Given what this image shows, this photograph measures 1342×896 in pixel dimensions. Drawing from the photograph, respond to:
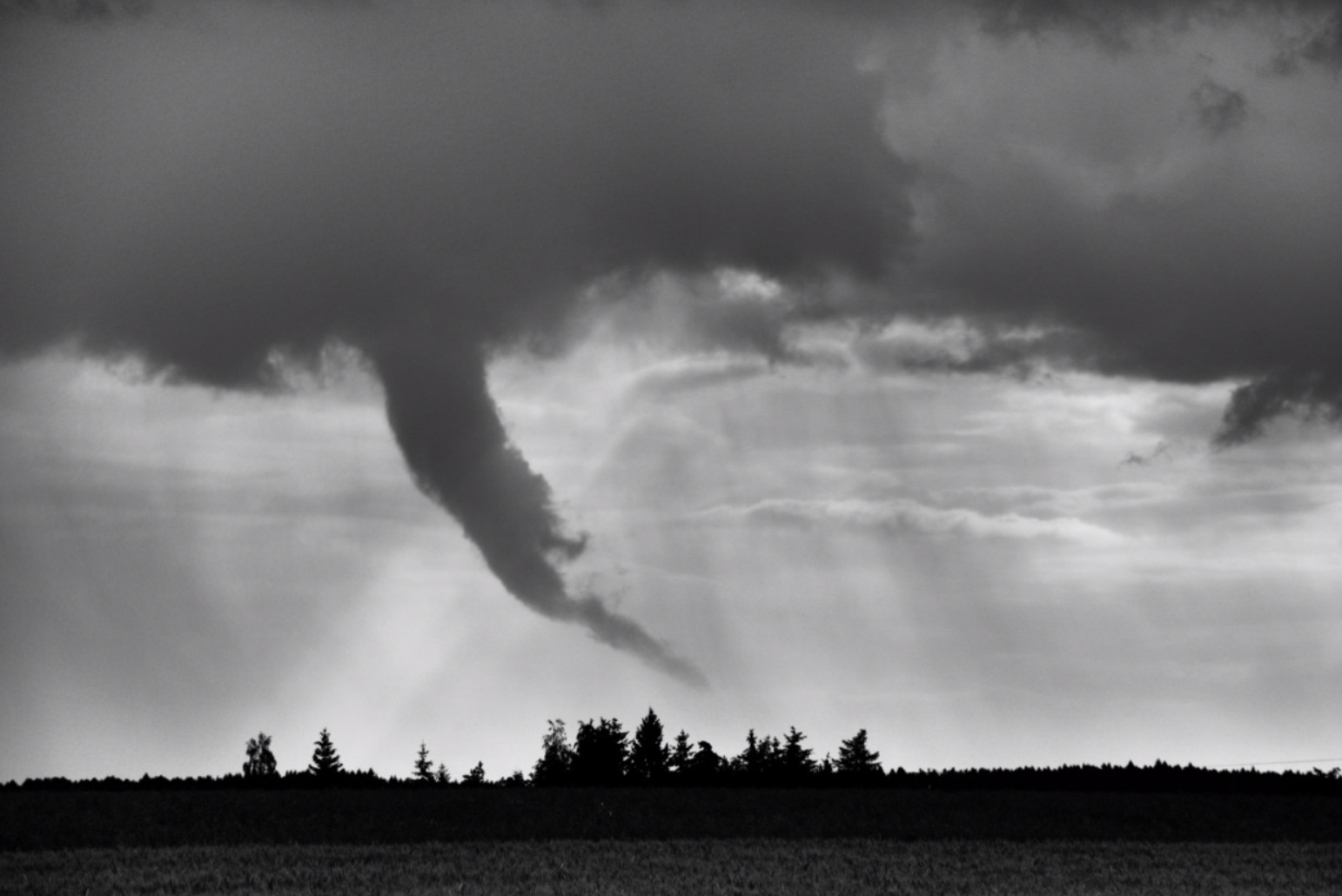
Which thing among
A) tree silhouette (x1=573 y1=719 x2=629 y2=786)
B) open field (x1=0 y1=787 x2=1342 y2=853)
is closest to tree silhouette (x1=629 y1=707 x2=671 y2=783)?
tree silhouette (x1=573 y1=719 x2=629 y2=786)

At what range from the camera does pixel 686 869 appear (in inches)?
1682

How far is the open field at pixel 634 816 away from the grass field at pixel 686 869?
256cm

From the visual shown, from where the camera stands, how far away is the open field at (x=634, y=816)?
49.8m

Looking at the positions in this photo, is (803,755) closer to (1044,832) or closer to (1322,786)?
(1322,786)

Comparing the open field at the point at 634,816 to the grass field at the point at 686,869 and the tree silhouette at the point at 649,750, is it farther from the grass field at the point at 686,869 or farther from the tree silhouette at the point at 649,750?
the tree silhouette at the point at 649,750

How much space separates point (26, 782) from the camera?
68312mm

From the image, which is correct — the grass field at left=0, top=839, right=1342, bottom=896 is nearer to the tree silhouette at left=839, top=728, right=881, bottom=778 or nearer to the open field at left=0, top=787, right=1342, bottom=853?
the open field at left=0, top=787, right=1342, bottom=853

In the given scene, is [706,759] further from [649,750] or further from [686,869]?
[686,869]

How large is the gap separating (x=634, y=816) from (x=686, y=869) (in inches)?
512

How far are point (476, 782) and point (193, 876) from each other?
122ft

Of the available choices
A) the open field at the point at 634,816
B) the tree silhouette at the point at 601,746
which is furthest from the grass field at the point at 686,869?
the tree silhouette at the point at 601,746

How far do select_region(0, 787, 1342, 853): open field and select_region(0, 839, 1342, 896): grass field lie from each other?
2560 millimetres

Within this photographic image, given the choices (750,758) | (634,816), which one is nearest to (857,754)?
(750,758)

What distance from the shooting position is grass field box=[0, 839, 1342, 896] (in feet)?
128
